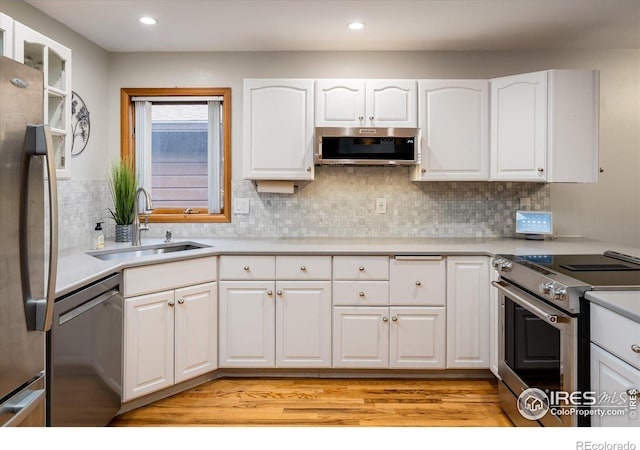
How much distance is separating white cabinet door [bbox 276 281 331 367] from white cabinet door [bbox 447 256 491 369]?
79cm

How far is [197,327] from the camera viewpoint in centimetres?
297

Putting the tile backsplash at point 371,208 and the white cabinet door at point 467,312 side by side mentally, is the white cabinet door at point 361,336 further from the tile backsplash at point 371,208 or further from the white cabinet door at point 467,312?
the tile backsplash at point 371,208

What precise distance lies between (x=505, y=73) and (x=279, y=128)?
1.78m

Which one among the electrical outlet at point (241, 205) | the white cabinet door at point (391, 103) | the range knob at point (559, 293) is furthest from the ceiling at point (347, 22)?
the range knob at point (559, 293)

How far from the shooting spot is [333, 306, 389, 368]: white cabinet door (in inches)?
122

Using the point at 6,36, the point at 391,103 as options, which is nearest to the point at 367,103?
the point at 391,103

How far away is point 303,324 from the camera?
311cm

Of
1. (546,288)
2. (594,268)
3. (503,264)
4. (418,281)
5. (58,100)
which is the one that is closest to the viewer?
(546,288)

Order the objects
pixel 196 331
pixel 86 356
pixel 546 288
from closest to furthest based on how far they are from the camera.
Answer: pixel 546 288 → pixel 86 356 → pixel 196 331

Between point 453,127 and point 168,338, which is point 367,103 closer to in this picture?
point 453,127

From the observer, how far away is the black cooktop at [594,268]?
76.8 inches

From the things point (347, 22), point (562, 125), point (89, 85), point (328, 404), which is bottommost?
point (328, 404)
